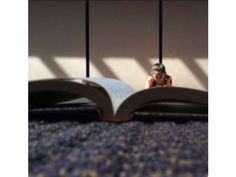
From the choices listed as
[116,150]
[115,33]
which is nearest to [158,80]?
[115,33]

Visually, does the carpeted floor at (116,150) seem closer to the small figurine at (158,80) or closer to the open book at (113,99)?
the open book at (113,99)

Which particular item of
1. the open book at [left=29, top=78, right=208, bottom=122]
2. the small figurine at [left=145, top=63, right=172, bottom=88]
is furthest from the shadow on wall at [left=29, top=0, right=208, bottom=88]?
the open book at [left=29, top=78, right=208, bottom=122]

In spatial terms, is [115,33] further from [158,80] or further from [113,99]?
[113,99]

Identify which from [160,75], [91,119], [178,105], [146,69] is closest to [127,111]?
[91,119]

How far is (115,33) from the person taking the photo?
1.84m

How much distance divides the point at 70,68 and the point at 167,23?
60 centimetres

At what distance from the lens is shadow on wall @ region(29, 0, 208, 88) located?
5.90ft

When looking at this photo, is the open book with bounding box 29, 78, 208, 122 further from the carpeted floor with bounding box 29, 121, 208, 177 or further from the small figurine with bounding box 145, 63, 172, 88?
the small figurine with bounding box 145, 63, 172, 88

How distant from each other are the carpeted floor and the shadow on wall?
1.17 meters

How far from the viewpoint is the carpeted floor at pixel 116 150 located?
43cm

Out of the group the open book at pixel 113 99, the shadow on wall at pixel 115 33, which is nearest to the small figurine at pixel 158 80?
the shadow on wall at pixel 115 33

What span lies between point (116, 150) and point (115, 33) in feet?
4.60

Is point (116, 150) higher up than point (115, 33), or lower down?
lower down

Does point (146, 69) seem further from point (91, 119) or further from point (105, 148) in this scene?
point (105, 148)
